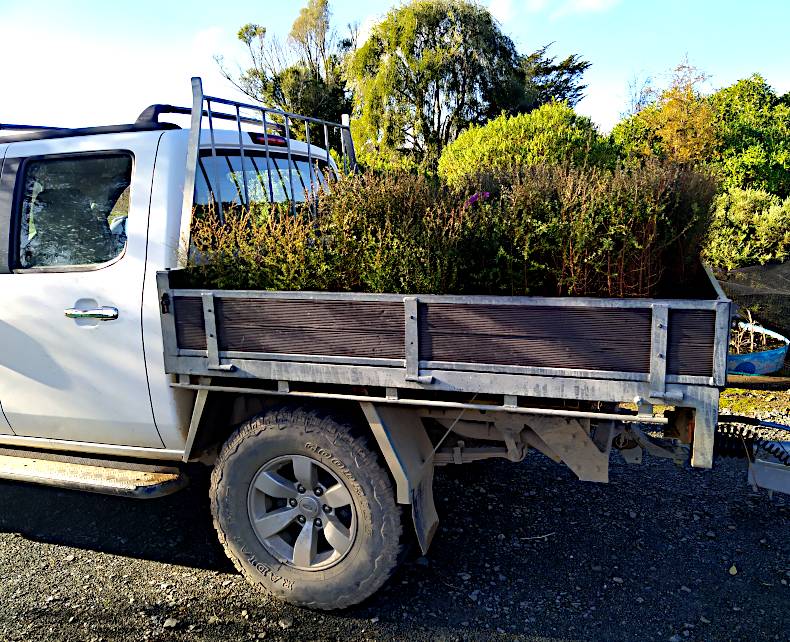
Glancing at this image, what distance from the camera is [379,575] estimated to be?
2.90 metres

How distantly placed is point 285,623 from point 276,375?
1.16 metres

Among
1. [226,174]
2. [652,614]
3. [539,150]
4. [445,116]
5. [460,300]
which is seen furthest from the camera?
[445,116]

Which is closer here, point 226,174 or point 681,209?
point 681,209

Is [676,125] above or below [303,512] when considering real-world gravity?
above

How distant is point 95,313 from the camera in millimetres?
3172

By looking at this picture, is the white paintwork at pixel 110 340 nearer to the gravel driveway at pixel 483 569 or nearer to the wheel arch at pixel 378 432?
the wheel arch at pixel 378 432

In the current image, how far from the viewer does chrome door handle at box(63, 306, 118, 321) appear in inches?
124

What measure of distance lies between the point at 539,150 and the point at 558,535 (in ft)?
23.4

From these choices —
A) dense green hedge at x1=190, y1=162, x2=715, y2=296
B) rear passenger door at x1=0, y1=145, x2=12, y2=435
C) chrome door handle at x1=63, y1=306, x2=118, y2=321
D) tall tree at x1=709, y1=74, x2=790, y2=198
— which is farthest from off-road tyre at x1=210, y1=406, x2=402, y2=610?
tall tree at x1=709, y1=74, x2=790, y2=198

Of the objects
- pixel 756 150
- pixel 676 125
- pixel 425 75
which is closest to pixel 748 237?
pixel 756 150

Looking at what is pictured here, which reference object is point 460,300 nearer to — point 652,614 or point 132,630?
point 652,614

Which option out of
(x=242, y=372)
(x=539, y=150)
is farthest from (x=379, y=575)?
(x=539, y=150)

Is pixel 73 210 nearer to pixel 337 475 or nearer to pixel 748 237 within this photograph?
pixel 337 475

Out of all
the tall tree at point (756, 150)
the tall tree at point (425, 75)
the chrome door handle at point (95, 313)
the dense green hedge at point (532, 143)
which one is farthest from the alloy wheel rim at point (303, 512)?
the tall tree at point (425, 75)
